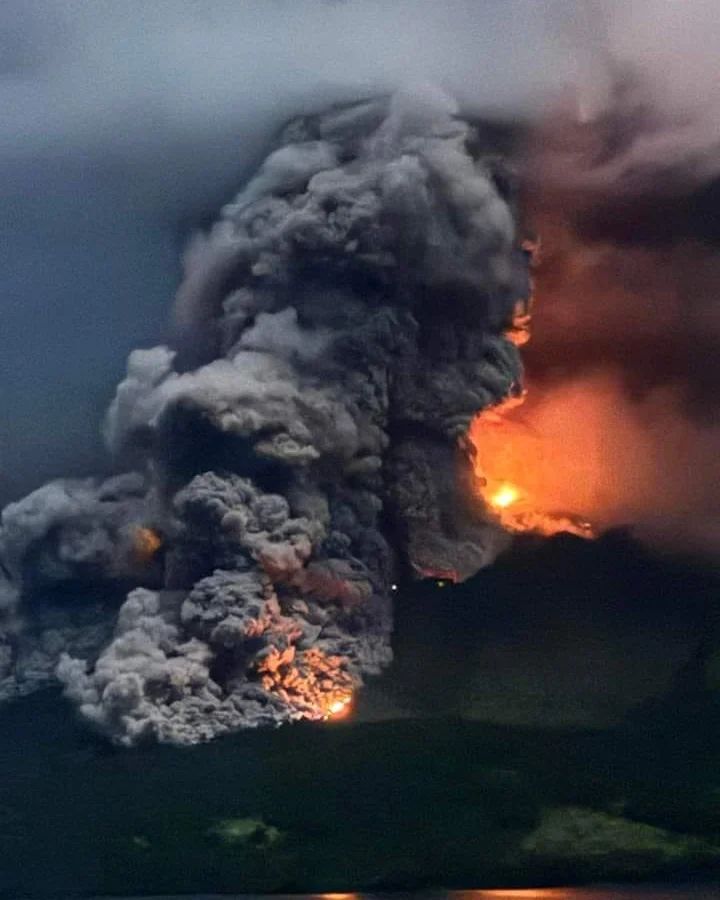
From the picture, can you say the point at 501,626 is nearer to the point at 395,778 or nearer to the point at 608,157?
the point at 395,778

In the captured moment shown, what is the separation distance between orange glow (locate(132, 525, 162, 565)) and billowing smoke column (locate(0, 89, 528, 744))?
0.02 metres

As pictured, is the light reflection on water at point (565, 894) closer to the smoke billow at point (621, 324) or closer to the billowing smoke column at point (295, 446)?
the billowing smoke column at point (295, 446)

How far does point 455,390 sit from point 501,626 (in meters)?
2.45

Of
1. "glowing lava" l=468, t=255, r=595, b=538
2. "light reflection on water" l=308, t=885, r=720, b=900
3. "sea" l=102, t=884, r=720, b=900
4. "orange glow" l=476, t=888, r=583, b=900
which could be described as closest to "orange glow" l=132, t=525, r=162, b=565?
"glowing lava" l=468, t=255, r=595, b=538

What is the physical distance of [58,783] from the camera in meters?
14.3

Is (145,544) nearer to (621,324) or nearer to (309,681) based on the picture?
(309,681)

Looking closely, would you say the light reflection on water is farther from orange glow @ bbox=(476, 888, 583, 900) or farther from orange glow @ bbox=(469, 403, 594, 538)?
orange glow @ bbox=(469, 403, 594, 538)

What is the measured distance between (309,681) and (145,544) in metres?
2.17

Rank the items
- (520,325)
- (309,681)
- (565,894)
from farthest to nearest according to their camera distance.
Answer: (520,325) → (309,681) → (565,894)

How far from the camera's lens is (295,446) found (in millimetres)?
15625

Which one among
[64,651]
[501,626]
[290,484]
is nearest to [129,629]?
[64,651]

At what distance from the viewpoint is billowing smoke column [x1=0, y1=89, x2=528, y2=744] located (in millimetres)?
14867

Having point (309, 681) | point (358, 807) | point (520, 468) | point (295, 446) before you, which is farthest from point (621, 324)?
point (358, 807)

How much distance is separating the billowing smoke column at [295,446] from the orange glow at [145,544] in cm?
2
